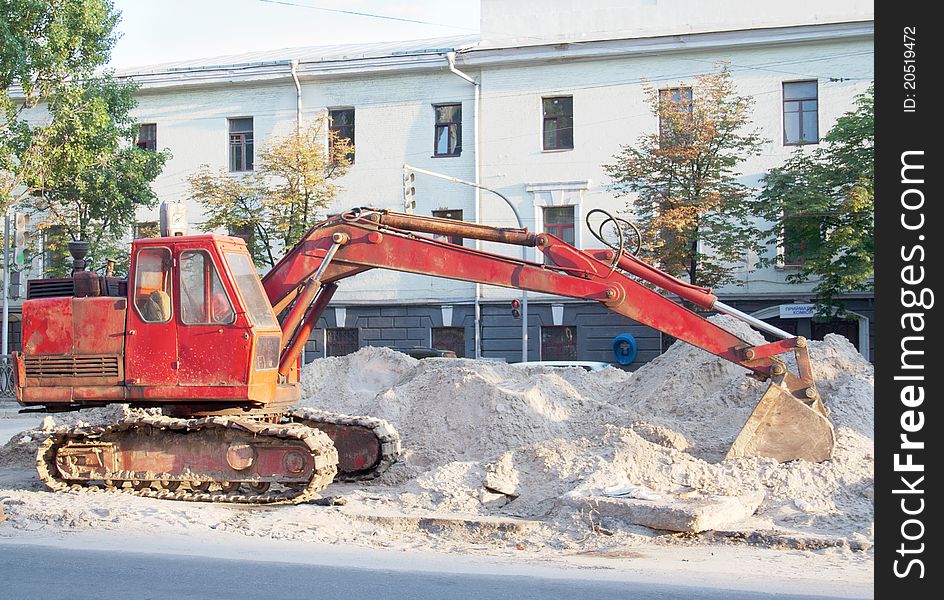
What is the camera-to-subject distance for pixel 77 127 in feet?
88.6

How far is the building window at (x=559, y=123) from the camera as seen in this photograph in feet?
116

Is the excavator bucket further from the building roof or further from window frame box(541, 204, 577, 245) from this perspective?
the building roof

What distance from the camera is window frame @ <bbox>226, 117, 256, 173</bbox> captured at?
37656 millimetres

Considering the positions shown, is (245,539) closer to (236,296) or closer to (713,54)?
(236,296)

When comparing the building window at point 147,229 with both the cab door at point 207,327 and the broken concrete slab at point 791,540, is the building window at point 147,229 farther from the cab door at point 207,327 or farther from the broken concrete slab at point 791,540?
the broken concrete slab at point 791,540

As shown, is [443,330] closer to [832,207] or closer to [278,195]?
[278,195]

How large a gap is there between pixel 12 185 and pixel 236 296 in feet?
61.1

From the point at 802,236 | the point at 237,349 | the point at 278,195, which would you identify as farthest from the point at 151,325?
the point at 802,236

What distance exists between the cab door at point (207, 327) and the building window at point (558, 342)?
2432cm

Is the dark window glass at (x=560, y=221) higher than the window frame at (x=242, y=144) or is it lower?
lower

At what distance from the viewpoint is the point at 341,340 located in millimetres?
36969

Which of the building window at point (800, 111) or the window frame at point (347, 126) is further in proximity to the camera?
the window frame at point (347, 126)

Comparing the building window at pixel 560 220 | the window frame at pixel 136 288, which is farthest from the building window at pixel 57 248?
the window frame at pixel 136 288
